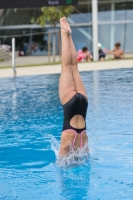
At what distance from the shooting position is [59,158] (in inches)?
248

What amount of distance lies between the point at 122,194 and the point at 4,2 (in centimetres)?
1944

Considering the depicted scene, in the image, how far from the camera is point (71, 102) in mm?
6051

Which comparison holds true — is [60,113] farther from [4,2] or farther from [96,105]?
[4,2]

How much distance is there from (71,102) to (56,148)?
1.44 m

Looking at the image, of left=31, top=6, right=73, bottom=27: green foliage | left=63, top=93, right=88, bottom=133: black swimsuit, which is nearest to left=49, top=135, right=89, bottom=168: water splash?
left=63, top=93, right=88, bottom=133: black swimsuit

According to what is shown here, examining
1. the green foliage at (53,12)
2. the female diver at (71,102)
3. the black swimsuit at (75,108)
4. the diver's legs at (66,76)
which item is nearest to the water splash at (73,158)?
the female diver at (71,102)

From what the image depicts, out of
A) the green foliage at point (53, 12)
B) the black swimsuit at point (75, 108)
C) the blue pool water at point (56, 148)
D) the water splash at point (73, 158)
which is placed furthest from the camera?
the green foliage at point (53, 12)

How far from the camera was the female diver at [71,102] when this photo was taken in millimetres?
6066

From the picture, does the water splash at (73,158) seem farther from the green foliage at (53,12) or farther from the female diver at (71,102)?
the green foliage at (53,12)

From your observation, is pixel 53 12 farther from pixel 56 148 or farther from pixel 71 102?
pixel 71 102

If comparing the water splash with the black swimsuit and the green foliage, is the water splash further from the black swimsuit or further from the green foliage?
the green foliage

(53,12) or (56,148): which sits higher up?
(53,12)

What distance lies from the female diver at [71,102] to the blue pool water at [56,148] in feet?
1.09

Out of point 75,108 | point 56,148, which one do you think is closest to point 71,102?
point 75,108
